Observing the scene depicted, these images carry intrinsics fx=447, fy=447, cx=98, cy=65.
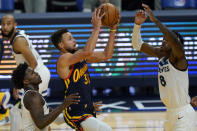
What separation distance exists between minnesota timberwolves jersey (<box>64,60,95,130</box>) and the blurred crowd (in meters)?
4.65

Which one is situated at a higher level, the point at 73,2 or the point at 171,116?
the point at 73,2

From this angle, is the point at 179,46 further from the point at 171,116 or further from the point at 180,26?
the point at 180,26

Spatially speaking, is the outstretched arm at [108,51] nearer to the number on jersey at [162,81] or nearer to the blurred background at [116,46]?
the number on jersey at [162,81]

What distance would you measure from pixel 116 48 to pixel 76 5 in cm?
187

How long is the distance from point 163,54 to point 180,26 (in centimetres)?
400

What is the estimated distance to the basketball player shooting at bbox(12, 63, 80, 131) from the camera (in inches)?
174

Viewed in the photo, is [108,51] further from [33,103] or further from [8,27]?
[8,27]

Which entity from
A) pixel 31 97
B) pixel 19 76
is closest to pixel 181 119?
pixel 31 97

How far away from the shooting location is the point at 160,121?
23.6 ft

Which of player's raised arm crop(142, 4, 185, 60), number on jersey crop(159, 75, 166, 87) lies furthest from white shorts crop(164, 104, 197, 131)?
player's raised arm crop(142, 4, 185, 60)

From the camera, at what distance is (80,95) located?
4.65 m

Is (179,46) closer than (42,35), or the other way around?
(179,46)

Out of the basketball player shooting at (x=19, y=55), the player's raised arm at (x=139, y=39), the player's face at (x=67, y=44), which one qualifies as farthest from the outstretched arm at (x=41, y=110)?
the basketball player shooting at (x=19, y=55)

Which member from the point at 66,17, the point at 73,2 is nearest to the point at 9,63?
the point at 66,17
